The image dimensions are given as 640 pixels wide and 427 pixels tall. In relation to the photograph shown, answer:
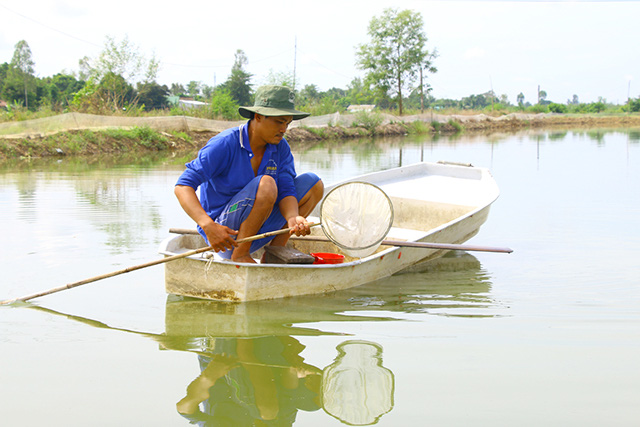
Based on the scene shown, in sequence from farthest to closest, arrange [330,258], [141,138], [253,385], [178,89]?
[178,89] → [141,138] → [330,258] → [253,385]

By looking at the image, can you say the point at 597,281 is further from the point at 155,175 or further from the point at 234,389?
the point at 155,175

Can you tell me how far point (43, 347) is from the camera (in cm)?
309

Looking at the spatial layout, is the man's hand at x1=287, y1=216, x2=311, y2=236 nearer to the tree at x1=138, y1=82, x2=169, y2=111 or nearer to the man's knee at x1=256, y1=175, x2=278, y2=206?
the man's knee at x1=256, y1=175, x2=278, y2=206

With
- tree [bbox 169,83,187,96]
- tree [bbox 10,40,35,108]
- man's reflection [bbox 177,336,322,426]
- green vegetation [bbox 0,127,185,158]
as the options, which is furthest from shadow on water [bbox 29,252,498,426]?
tree [bbox 169,83,187,96]

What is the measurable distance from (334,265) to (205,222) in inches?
36.0

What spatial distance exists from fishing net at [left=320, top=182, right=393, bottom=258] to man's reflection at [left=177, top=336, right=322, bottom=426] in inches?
31.5

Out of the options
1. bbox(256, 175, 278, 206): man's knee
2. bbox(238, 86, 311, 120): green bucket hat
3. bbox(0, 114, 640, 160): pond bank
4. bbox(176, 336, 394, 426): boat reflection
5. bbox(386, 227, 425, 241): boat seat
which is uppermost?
bbox(0, 114, 640, 160): pond bank

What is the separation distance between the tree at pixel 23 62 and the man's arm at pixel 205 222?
1547 inches

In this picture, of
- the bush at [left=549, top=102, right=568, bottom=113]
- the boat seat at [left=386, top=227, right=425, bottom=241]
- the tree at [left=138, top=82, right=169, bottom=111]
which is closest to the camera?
the boat seat at [left=386, top=227, right=425, bottom=241]

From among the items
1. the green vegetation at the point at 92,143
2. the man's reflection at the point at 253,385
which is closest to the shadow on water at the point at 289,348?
the man's reflection at the point at 253,385

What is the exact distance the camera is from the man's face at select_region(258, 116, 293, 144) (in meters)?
3.50

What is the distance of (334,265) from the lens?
378 centimetres

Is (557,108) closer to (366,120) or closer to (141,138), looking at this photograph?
(366,120)

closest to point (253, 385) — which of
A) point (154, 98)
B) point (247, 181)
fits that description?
point (247, 181)
